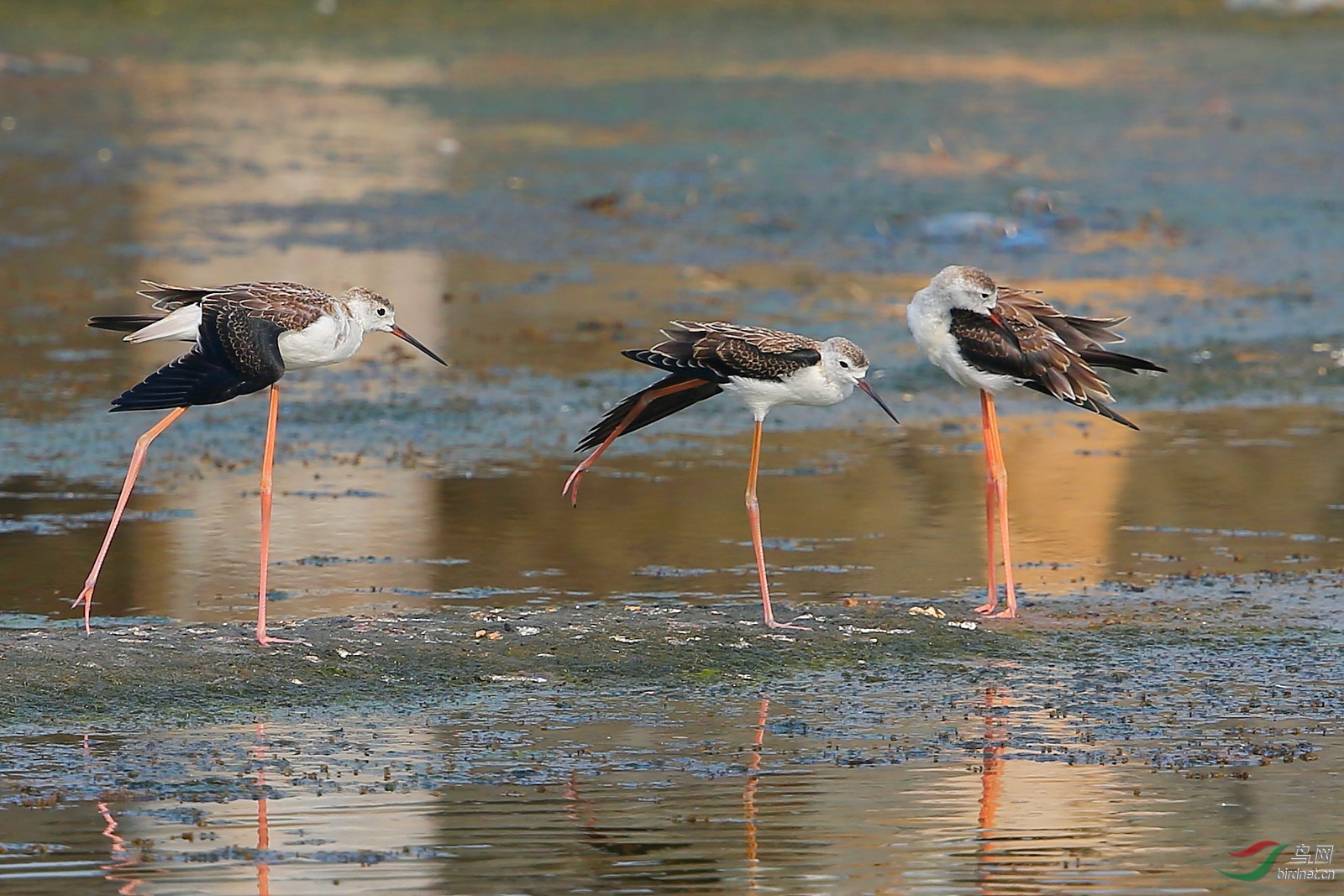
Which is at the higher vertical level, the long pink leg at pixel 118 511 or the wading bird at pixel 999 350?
the wading bird at pixel 999 350

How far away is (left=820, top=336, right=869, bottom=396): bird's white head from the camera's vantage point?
754cm

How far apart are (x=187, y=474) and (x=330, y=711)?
3736mm

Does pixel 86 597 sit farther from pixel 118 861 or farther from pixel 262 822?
pixel 118 861

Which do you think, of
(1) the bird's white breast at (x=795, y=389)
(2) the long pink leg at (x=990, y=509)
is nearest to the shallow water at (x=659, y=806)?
(2) the long pink leg at (x=990, y=509)

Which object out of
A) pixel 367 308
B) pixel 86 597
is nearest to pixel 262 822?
pixel 86 597

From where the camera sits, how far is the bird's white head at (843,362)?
7543mm

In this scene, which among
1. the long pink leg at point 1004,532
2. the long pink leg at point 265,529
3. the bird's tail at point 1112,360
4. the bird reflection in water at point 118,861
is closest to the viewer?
the bird reflection in water at point 118,861

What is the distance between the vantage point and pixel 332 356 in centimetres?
746

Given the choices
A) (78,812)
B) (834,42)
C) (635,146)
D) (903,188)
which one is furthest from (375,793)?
(834,42)

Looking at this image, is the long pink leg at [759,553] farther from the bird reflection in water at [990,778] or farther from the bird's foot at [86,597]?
the bird's foot at [86,597]

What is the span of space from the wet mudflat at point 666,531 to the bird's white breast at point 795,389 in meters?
0.77

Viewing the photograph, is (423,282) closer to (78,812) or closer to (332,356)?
(332,356)

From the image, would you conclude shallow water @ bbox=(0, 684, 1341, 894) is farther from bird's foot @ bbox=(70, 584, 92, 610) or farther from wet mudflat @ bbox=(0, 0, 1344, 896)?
bird's foot @ bbox=(70, 584, 92, 610)

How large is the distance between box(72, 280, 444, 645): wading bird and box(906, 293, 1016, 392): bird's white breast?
1.97 metres
